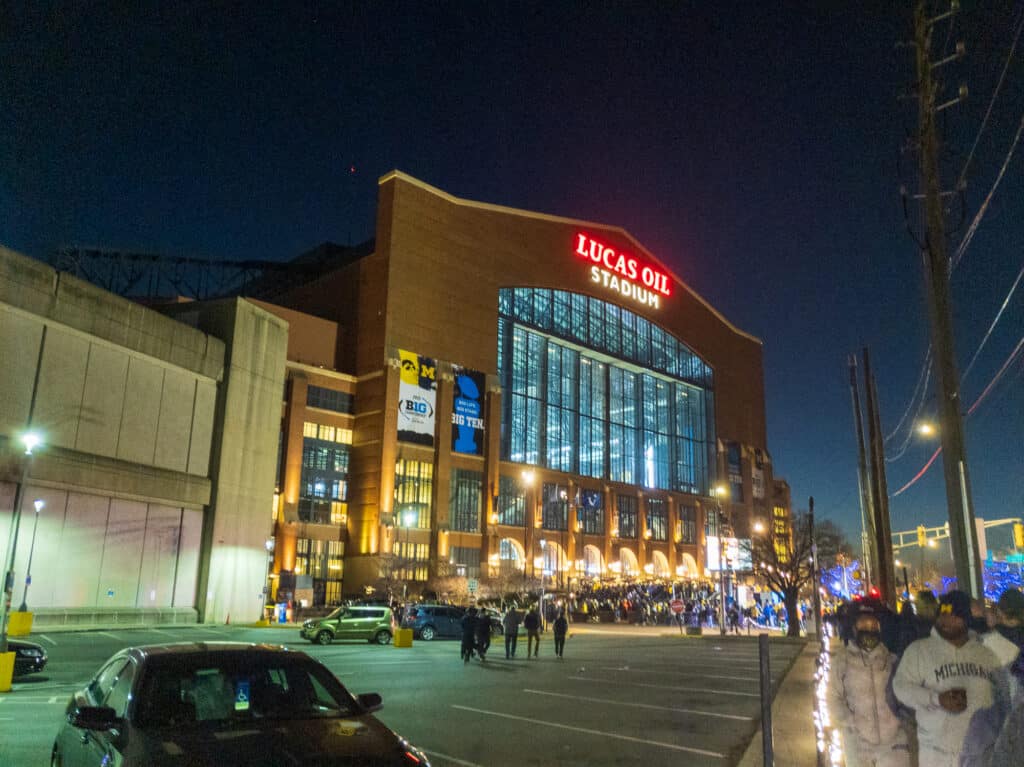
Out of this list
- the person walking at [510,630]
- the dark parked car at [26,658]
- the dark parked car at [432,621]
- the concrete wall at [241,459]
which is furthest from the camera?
the concrete wall at [241,459]

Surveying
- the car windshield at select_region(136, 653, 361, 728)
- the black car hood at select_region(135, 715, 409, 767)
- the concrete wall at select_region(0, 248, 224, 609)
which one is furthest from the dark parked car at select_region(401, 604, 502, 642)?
the black car hood at select_region(135, 715, 409, 767)

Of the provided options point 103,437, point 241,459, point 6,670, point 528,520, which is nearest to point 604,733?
point 6,670

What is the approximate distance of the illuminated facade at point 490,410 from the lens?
65938mm

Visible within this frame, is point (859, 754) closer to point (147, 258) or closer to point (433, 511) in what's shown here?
point (433, 511)

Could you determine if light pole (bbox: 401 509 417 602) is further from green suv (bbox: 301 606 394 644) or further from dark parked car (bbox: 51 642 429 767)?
dark parked car (bbox: 51 642 429 767)

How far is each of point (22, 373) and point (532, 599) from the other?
102 feet

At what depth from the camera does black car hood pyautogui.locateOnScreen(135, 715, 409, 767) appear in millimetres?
4516

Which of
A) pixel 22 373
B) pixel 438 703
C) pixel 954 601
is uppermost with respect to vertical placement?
pixel 22 373

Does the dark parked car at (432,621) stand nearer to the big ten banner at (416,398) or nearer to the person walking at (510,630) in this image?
the person walking at (510,630)

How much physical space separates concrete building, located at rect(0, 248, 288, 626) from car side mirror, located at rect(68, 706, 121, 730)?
103 ft

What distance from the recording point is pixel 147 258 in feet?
266

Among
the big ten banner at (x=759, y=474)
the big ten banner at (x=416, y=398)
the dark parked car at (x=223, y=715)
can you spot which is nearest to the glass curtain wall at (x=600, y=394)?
the big ten banner at (x=416, y=398)

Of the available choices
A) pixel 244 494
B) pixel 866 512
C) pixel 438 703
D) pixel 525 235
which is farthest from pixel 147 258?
pixel 438 703

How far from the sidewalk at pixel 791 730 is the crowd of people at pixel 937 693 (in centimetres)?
185
